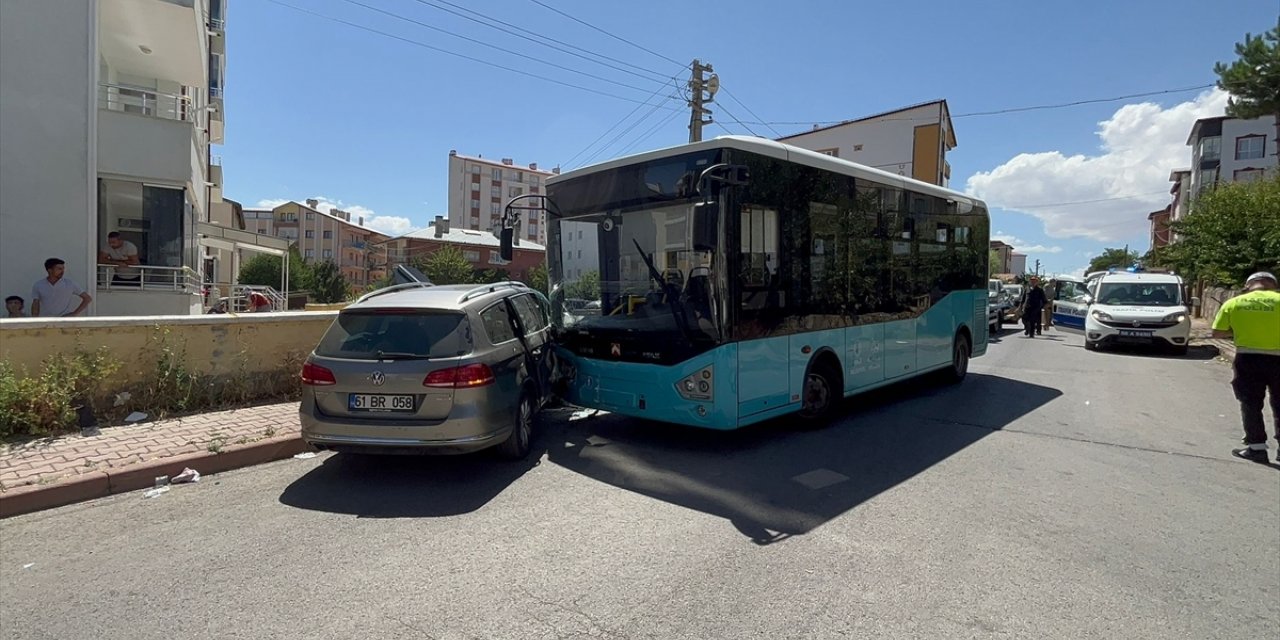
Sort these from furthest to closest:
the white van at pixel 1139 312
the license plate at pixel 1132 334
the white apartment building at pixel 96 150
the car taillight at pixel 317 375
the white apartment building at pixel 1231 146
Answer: the white apartment building at pixel 1231 146 < the license plate at pixel 1132 334 < the white van at pixel 1139 312 < the white apartment building at pixel 96 150 < the car taillight at pixel 317 375

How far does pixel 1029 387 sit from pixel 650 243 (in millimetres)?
7763

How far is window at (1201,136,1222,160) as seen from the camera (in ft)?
200

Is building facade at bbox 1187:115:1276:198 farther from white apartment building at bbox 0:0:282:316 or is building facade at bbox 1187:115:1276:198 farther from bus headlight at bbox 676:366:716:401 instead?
white apartment building at bbox 0:0:282:316

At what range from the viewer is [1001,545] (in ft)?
13.8

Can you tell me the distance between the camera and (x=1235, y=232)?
19125 millimetres

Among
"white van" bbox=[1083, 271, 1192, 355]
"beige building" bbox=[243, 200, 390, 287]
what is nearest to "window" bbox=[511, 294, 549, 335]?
"white van" bbox=[1083, 271, 1192, 355]

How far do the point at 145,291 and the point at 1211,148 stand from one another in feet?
270

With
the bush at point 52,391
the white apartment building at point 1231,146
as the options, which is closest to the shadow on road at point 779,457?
the bush at point 52,391

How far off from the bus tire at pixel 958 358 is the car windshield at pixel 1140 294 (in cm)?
825

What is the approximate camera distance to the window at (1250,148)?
5872 cm

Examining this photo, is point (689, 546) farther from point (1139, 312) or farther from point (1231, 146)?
point (1231, 146)

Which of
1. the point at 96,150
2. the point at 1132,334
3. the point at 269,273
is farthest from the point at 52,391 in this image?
the point at 269,273

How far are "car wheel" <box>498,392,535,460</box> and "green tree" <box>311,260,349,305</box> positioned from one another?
48.6m

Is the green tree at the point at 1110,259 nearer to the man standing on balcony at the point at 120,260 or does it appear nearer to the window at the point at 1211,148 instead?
the window at the point at 1211,148
